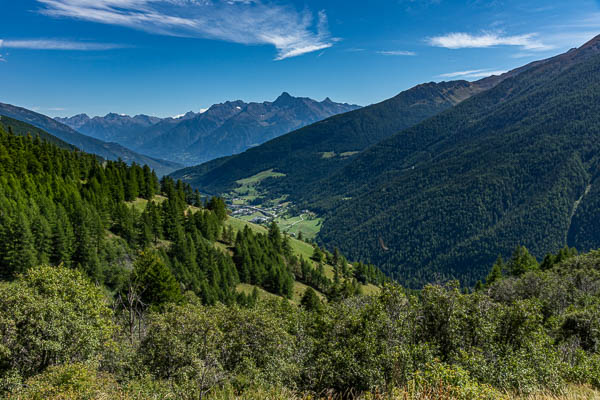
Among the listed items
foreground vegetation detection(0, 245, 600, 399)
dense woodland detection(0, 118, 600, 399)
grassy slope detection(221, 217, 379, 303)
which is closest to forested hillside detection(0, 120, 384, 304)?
grassy slope detection(221, 217, 379, 303)

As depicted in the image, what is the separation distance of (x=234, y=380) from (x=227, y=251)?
298ft

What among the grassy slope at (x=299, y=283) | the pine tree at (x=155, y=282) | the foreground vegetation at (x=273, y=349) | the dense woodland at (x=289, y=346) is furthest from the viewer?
the grassy slope at (x=299, y=283)

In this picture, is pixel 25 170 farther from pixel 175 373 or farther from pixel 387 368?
pixel 387 368

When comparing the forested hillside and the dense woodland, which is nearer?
the dense woodland

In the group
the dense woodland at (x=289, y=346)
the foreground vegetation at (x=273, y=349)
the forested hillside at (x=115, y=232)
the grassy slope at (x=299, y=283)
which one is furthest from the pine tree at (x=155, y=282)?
the grassy slope at (x=299, y=283)

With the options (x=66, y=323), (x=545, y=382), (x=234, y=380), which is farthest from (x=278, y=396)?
(x=66, y=323)

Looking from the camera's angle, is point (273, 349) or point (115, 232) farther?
point (115, 232)

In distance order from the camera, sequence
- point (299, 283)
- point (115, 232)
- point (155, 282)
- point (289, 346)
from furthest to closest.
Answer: point (299, 283)
point (115, 232)
point (155, 282)
point (289, 346)

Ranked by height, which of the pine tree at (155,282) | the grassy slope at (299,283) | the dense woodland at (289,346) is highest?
the dense woodland at (289,346)

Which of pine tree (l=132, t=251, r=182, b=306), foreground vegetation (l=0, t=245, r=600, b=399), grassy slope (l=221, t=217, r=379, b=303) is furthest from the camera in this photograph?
grassy slope (l=221, t=217, r=379, b=303)

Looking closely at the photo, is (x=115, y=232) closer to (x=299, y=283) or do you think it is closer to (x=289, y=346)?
(x=299, y=283)

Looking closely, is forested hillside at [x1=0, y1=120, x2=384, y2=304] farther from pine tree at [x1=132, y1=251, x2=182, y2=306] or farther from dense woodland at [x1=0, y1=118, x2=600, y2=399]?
dense woodland at [x1=0, y1=118, x2=600, y2=399]

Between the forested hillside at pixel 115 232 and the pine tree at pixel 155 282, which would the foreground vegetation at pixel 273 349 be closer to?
the forested hillside at pixel 115 232

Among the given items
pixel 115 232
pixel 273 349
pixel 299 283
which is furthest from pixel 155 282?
pixel 299 283
